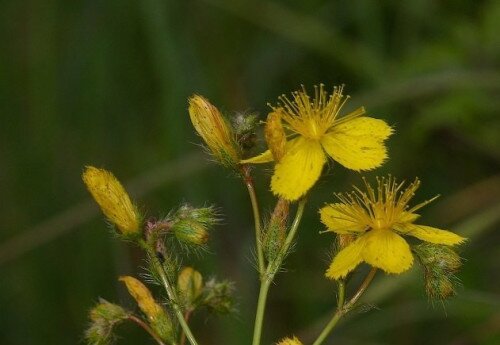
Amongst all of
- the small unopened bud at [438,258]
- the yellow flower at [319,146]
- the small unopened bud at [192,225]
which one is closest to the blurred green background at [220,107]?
the yellow flower at [319,146]

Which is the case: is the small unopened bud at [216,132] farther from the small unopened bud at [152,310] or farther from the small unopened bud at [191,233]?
the small unopened bud at [152,310]

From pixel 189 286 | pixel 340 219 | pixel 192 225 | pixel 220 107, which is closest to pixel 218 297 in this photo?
pixel 189 286

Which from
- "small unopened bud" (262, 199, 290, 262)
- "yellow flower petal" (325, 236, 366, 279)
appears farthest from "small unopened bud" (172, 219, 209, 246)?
"yellow flower petal" (325, 236, 366, 279)

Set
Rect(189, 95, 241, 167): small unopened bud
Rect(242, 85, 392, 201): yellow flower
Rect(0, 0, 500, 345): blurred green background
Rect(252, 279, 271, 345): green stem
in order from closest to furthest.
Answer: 1. Rect(252, 279, 271, 345): green stem
2. Rect(242, 85, 392, 201): yellow flower
3. Rect(189, 95, 241, 167): small unopened bud
4. Rect(0, 0, 500, 345): blurred green background

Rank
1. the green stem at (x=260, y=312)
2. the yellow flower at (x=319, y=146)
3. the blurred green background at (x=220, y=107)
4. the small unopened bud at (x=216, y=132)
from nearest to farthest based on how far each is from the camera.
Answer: the green stem at (x=260, y=312) → the yellow flower at (x=319, y=146) → the small unopened bud at (x=216, y=132) → the blurred green background at (x=220, y=107)

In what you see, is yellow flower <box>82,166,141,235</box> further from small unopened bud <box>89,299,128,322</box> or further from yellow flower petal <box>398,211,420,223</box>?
yellow flower petal <box>398,211,420,223</box>

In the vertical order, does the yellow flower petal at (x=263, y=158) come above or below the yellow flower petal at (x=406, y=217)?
above

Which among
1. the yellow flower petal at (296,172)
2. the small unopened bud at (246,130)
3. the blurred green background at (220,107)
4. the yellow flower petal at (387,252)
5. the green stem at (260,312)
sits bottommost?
the green stem at (260,312)
